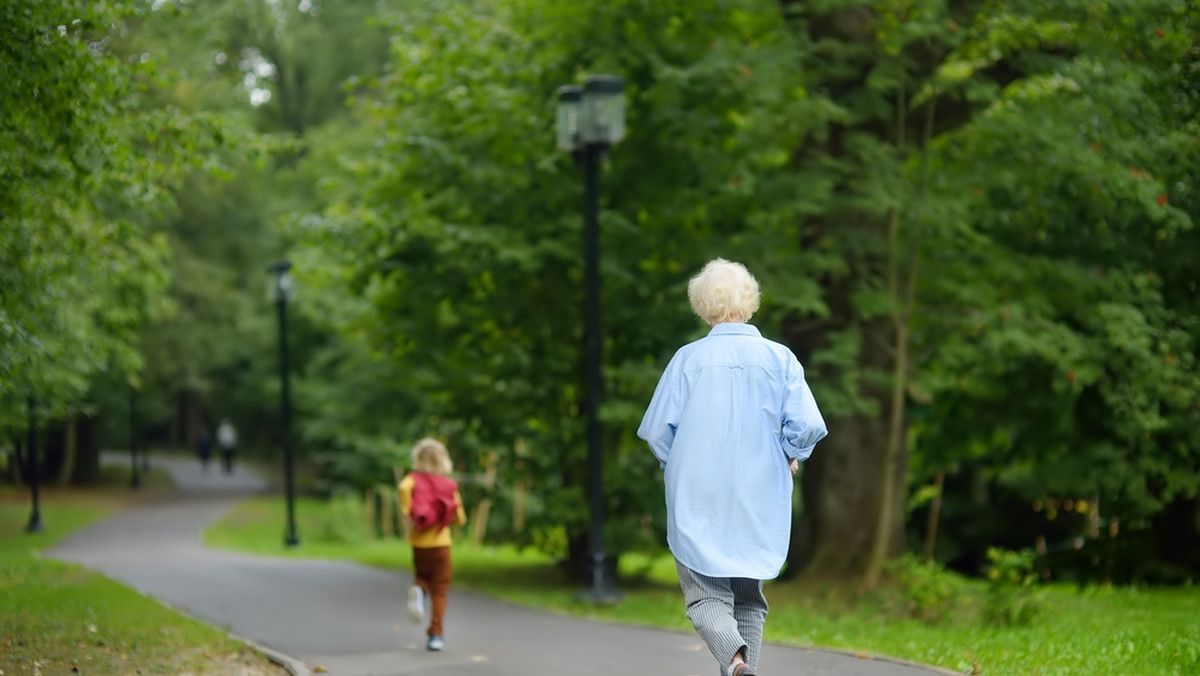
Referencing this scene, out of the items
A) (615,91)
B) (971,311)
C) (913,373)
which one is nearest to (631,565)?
(913,373)

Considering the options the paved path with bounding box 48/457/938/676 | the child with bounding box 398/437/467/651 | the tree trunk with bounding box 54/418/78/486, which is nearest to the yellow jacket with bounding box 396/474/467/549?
the child with bounding box 398/437/467/651

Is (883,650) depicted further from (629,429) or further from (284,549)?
(284,549)

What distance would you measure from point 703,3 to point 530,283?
11.7 feet

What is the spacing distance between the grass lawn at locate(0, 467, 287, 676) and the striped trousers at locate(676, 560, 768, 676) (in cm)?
389

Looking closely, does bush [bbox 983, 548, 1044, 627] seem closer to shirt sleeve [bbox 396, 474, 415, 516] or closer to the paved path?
the paved path

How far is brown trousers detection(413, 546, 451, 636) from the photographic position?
947 centimetres

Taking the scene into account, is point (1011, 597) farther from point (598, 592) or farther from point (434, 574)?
point (434, 574)

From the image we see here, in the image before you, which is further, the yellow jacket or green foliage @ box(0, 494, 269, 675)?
the yellow jacket

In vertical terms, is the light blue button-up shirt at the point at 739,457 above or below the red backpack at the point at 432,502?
above

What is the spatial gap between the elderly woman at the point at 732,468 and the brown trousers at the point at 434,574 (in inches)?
160

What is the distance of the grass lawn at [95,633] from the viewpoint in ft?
27.2

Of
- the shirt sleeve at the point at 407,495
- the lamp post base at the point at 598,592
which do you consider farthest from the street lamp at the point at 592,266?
the shirt sleeve at the point at 407,495

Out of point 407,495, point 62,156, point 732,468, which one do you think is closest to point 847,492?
point 407,495

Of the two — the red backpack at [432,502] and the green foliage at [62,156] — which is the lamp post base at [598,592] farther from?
the green foliage at [62,156]
